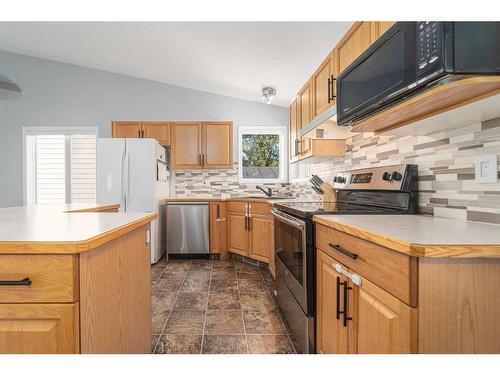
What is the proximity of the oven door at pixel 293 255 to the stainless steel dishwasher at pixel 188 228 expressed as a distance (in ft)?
5.54

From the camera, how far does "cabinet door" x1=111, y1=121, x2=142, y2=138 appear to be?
150 inches

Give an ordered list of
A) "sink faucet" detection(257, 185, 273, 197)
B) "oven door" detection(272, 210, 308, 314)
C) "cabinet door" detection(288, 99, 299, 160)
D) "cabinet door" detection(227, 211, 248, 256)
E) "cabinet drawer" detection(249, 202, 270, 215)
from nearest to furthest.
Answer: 1. "oven door" detection(272, 210, 308, 314)
2. "cabinet door" detection(288, 99, 299, 160)
3. "cabinet drawer" detection(249, 202, 270, 215)
4. "cabinet door" detection(227, 211, 248, 256)
5. "sink faucet" detection(257, 185, 273, 197)

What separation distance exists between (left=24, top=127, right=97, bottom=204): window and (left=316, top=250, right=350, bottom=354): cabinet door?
3.84m

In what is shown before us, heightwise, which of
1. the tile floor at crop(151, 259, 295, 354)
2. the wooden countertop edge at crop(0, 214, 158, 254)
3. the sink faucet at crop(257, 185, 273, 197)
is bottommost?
the tile floor at crop(151, 259, 295, 354)

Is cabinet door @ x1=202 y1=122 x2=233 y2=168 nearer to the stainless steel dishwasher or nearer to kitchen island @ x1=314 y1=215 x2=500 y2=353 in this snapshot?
the stainless steel dishwasher

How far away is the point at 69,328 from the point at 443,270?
1034 millimetres

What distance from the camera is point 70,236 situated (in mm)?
783

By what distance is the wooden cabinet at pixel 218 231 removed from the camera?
359 centimetres

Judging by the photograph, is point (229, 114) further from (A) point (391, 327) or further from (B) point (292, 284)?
(A) point (391, 327)

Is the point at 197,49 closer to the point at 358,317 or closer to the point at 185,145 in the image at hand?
the point at 185,145

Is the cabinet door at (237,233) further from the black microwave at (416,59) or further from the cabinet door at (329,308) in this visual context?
the black microwave at (416,59)

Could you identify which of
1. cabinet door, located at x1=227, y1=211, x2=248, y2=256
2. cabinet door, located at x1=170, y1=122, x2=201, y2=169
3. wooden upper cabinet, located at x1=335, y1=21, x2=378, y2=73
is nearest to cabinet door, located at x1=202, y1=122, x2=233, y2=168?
cabinet door, located at x1=170, y1=122, x2=201, y2=169

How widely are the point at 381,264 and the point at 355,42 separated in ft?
Result: 4.26
